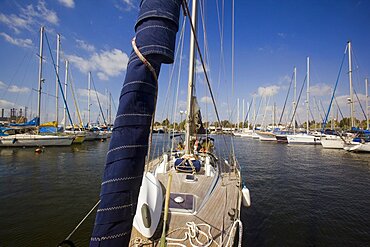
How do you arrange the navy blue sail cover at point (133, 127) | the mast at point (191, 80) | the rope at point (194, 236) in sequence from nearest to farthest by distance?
1. the navy blue sail cover at point (133, 127)
2. the rope at point (194, 236)
3. the mast at point (191, 80)

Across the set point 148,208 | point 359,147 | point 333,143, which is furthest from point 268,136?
point 148,208

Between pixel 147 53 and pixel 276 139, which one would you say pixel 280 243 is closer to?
pixel 147 53

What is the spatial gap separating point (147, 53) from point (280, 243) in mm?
7104

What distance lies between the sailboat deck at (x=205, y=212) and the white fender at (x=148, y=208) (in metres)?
0.15

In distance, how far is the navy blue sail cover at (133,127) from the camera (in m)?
1.28

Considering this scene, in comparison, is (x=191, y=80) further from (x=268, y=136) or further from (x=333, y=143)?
(x=268, y=136)

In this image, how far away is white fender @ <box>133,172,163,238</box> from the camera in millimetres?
3504

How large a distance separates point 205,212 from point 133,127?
12.0 ft

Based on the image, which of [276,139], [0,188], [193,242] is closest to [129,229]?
[193,242]

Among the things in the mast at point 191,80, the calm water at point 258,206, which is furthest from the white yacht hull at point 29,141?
the mast at point 191,80

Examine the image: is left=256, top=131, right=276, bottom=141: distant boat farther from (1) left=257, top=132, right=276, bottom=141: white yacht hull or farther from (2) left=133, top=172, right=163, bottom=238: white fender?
(2) left=133, top=172, right=163, bottom=238: white fender

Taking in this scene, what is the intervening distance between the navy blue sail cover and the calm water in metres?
5.69

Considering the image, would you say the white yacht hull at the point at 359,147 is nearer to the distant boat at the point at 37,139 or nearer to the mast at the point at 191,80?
the mast at the point at 191,80

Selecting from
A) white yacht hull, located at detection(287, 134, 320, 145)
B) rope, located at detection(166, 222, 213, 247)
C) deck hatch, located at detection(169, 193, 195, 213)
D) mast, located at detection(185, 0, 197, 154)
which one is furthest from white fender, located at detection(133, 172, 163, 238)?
white yacht hull, located at detection(287, 134, 320, 145)
